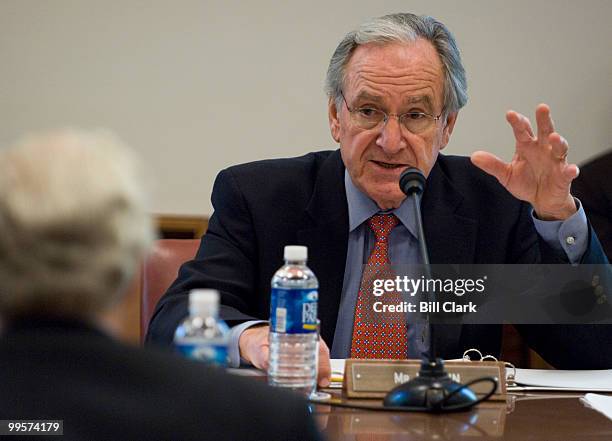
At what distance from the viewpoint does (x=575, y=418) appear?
1446mm

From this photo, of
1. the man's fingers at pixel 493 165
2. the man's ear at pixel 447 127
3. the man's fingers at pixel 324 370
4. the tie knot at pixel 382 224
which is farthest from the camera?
the man's ear at pixel 447 127

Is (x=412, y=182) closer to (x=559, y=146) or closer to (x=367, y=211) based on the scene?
(x=559, y=146)

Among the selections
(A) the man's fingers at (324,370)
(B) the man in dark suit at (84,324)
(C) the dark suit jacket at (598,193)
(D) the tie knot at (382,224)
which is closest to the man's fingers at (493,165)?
(D) the tie knot at (382,224)

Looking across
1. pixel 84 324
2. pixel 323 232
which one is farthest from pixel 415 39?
pixel 84 324

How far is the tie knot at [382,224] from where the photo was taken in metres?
A: 2.26

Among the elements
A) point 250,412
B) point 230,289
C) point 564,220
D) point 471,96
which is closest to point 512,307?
point 564,220

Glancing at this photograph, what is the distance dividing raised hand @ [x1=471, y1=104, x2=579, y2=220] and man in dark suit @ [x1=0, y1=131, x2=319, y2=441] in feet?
4.39

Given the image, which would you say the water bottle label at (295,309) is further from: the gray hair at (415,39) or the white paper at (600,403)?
the gray hair at (415,39)

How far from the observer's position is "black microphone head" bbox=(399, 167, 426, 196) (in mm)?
1599

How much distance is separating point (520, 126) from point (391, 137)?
39 cm

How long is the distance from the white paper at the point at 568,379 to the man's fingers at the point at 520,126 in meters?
0.52

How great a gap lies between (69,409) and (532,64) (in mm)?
3959

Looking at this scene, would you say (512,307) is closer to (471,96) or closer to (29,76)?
(471,96)

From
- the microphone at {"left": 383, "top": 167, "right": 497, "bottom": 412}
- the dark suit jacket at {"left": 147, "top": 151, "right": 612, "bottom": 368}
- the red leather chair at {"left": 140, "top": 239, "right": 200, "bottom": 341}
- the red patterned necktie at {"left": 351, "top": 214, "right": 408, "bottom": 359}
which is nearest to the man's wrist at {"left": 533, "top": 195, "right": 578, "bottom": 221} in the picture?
the dark suit jacket at {"left": 147, "top": 151, "right": 612, "bottom": 368}
